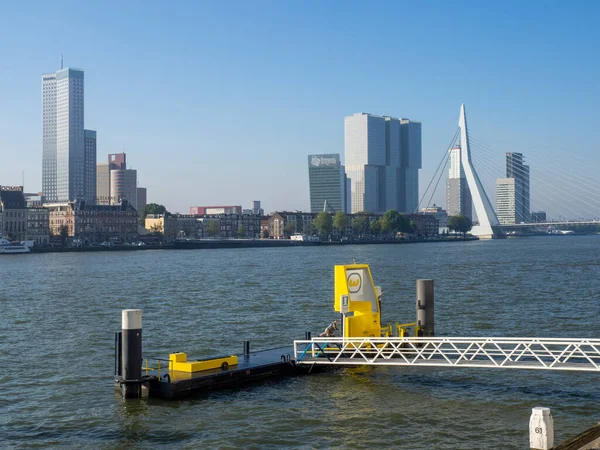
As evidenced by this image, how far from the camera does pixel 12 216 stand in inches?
7569

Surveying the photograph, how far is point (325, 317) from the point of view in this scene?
41750 millimetres

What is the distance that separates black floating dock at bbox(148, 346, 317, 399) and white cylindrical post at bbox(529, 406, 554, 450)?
10747 millimetres

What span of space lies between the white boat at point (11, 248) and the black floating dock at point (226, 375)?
142292mm

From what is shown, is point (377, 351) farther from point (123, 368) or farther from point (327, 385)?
point (123, 368)

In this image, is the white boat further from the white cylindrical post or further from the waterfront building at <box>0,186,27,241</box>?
the white cylindrical post

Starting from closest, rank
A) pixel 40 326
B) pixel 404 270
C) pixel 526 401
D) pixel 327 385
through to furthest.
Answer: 1. pixel 526 401
2. pixel 327 385
3. pixel 40 326
4. pixel 404 270

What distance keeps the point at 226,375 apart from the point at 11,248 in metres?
148

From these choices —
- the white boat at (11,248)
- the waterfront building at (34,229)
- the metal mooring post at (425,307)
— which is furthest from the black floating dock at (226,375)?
the waterfront building at (34,229)

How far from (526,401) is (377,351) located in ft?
16.6

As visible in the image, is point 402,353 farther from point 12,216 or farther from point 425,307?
point 12,216

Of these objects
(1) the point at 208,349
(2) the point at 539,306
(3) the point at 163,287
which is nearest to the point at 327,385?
(1) the point at 208,349

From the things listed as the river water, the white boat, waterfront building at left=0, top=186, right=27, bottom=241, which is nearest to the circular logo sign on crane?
the river water

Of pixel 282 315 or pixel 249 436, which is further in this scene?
pixel 282 315

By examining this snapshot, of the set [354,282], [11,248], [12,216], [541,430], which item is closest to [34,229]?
[12,216]
